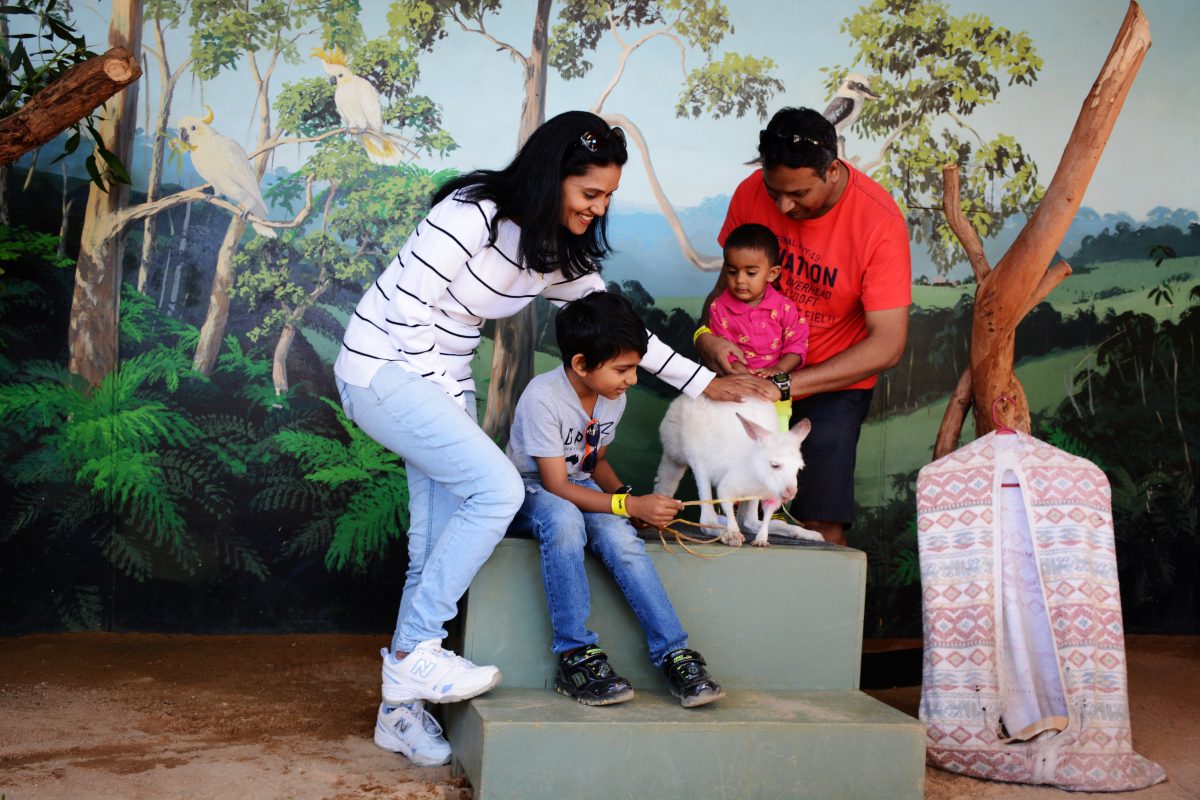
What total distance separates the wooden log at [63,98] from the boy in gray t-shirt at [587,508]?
156 cm

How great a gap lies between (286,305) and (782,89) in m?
2.73

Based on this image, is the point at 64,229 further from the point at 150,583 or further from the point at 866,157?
the point at 866,157

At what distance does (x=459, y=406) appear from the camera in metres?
3.66

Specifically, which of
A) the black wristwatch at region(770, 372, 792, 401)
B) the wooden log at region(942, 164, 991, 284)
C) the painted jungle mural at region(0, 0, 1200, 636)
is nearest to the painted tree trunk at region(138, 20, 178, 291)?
the painted jungle mural at region(0, 0, 1200, 636)

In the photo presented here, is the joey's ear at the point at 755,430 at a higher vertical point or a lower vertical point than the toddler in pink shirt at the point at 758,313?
lower

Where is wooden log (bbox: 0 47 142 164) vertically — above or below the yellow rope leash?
above

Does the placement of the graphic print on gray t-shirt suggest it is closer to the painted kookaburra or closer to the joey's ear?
the joey's ear

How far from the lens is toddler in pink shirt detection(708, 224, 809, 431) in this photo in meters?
4.30

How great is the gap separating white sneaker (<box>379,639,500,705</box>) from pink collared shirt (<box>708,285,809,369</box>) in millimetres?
1555

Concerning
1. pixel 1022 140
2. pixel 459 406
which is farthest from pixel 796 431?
pixel 1022 140

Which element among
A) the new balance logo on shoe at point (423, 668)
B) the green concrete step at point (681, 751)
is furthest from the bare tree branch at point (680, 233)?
the new balance logo on shoe at point (423, 668)

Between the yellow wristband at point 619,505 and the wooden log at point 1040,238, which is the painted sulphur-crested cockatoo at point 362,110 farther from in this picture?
the wooden log at point 1040,238

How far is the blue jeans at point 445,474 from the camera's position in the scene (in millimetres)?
3553

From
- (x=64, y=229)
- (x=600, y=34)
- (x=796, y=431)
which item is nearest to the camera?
(x=796, y=431)
